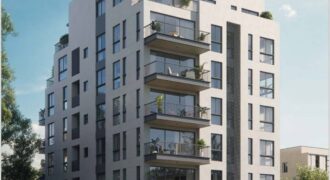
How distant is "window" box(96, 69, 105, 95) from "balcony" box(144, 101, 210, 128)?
570cm

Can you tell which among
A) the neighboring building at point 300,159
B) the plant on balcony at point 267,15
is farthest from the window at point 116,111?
the neighboring building at point 300,159

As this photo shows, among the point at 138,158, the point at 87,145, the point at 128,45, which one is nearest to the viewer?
the point at 138,158

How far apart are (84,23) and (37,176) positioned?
1156 cm

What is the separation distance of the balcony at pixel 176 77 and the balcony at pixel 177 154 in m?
3.32

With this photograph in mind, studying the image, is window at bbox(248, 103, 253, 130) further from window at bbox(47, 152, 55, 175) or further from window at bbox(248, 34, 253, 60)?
window at bbox(47, 152, 55, 175)

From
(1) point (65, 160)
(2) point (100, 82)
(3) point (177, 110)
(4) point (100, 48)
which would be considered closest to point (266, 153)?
(3) point (177, 110)

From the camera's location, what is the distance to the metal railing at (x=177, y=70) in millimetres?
33094

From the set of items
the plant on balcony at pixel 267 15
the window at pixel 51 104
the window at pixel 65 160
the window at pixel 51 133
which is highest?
the plant on balcony at pixel 267 15

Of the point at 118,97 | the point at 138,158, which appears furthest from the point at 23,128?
the point at 138,158

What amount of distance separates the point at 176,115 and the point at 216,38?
6709mm

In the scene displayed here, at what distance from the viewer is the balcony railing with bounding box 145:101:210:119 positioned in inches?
1280

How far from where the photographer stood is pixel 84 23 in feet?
136

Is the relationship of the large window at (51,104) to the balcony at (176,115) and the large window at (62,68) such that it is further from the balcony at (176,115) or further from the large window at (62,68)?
the balcony at (176,115)

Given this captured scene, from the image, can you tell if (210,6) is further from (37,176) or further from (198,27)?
(37,176)
